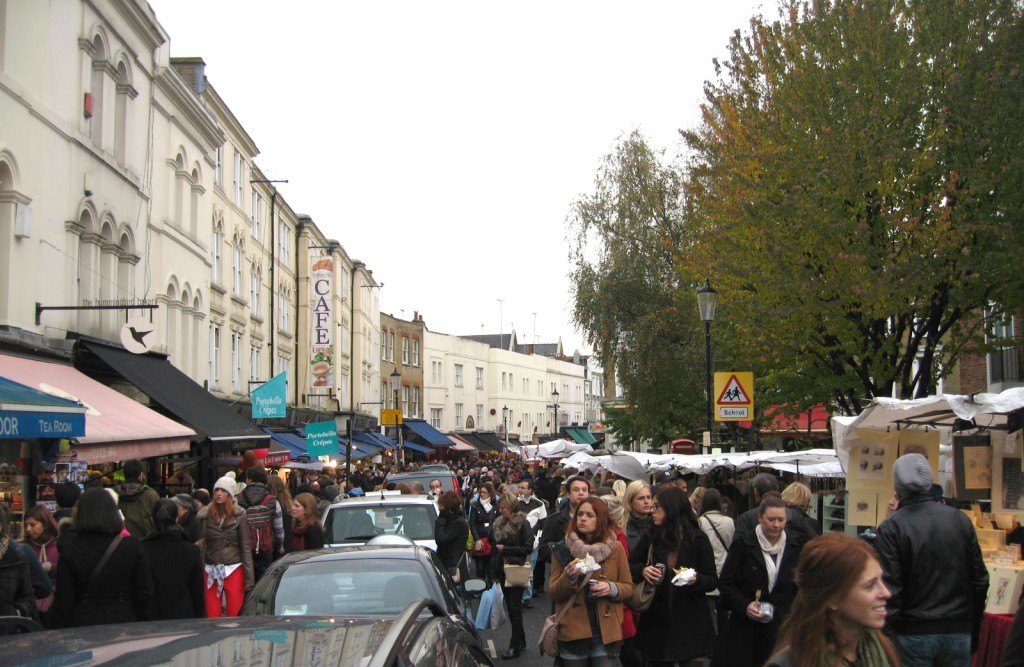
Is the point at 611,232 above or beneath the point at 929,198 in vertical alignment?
above

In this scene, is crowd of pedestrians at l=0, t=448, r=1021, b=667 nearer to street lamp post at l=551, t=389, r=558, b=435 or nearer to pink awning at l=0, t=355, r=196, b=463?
pink awning at l=0, t=355, r=196, b=463

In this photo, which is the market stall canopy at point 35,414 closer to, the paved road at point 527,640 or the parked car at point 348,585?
the parked car at point 348,585

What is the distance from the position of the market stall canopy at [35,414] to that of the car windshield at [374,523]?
10.0ft

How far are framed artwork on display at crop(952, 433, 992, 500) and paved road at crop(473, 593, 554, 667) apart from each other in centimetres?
454

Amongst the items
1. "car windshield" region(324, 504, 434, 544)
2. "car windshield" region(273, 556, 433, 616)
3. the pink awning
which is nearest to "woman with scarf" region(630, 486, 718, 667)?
"car windshield" region(273, 556, 433, 616)


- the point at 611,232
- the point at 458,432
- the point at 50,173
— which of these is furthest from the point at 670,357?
the point at 458,432

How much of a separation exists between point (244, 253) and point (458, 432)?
124ft

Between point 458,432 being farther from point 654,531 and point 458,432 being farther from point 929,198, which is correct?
point 654,531

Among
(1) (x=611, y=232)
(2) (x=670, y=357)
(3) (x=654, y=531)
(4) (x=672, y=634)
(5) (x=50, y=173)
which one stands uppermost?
(1) (x=611, y=232)

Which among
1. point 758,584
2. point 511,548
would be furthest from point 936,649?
point 511,548

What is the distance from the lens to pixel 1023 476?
31.3 ft

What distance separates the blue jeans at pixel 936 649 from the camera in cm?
605

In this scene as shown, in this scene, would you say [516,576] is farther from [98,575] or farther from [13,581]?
[13,581]

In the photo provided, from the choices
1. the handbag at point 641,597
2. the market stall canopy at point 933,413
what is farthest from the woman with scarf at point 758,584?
the market stall canopy at point 933,413
